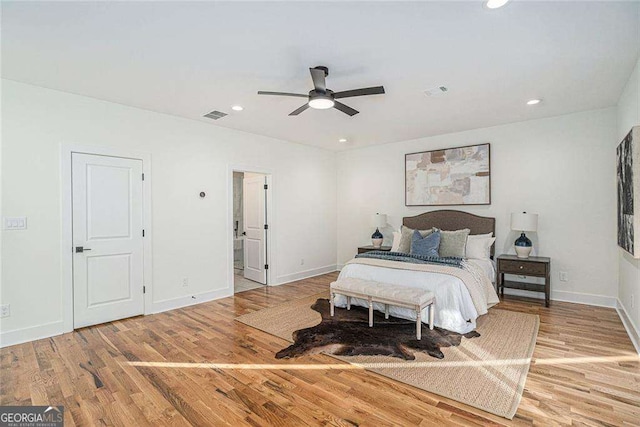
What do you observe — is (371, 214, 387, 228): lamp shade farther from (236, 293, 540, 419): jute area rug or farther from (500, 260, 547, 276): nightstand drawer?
(236, 293, 540, 419): jute area rug

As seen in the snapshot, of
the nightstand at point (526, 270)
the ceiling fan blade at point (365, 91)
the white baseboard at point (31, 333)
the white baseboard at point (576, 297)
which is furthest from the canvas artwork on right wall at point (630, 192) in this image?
the white baseboard at point (31, 333)

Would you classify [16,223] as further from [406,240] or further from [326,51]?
[406,240]

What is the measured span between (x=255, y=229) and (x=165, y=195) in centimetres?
202

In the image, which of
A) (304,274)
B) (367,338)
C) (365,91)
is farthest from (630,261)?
(304,274)

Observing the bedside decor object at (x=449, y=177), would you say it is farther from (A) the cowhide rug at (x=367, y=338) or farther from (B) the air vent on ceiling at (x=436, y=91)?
(A) the cowhide rug at (x=367, y=338)

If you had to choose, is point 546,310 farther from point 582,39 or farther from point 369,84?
point 369,84

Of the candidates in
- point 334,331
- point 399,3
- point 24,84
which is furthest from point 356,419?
point 24,84

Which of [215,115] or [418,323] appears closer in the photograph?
[418,323]

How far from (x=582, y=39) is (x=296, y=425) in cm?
366

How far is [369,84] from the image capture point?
11.3ft

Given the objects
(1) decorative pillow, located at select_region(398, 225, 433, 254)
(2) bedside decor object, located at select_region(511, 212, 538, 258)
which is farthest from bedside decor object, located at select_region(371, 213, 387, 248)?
(2) bedside decor object, located at select_region(511, 212, 538, 258)

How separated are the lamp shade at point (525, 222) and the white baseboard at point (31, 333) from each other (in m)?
6.08

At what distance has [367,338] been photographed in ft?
11.0

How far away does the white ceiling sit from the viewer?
2.24 m
